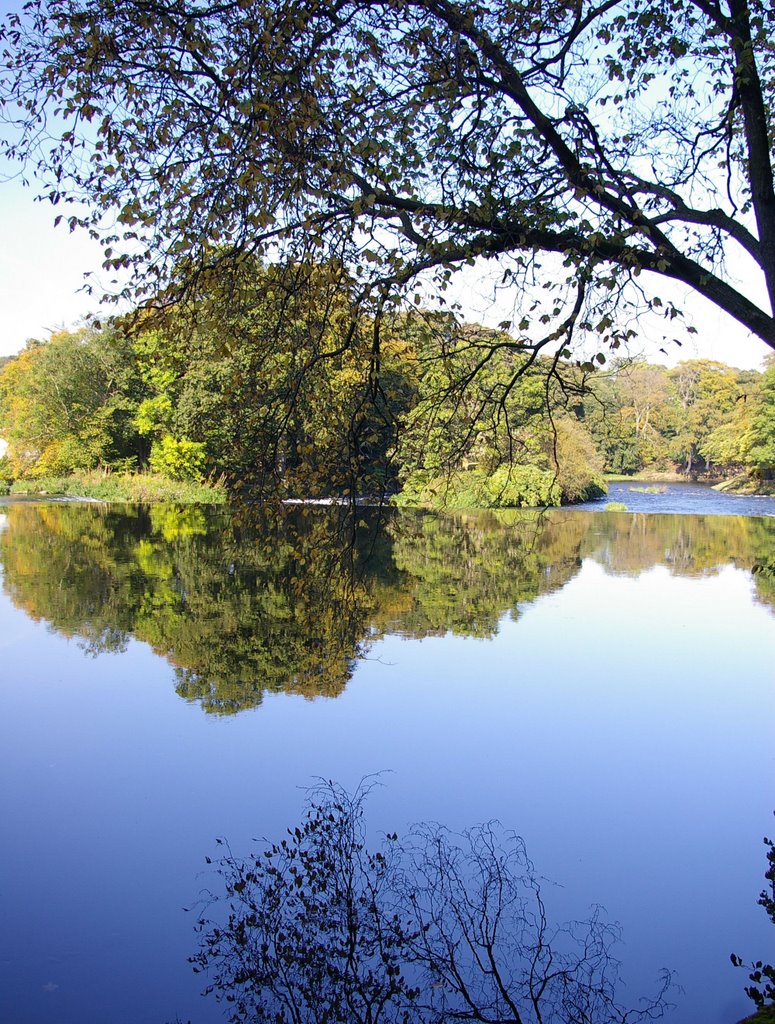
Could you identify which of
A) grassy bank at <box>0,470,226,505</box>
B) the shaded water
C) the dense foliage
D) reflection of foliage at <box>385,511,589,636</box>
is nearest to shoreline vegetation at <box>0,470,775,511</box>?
grassy bank at <box>0,470,226,505</box>

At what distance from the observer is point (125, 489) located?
30.5m

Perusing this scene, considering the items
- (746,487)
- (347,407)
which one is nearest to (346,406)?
(347,407)

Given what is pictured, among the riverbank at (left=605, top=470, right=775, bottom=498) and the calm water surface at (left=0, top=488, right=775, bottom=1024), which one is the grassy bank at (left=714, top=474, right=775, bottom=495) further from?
the calm water surface at (left=0, top=488, right=775, bottom=1024)

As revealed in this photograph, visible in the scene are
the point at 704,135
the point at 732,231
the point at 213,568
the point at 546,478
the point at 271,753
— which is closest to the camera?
the point at 732,231

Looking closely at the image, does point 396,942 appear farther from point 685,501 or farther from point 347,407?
point 685,501

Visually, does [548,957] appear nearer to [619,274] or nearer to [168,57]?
[619,274]

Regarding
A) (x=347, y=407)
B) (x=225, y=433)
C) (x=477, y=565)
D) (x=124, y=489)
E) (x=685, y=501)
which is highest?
(x=225, y=433)

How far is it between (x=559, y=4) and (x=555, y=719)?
5938mm

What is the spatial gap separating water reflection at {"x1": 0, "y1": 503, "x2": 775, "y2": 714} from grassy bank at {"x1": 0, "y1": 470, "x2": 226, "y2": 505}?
134 inches

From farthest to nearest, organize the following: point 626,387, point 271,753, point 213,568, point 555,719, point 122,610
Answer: point 626,387 < point 213,568 < point 122,610 < point 555,719 < point 271,753

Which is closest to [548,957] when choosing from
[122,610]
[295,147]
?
[295,147]

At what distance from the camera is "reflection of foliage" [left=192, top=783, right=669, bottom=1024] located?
4.22 m

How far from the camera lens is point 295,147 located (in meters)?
4.49

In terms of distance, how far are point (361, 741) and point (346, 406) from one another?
3429 millimetres
